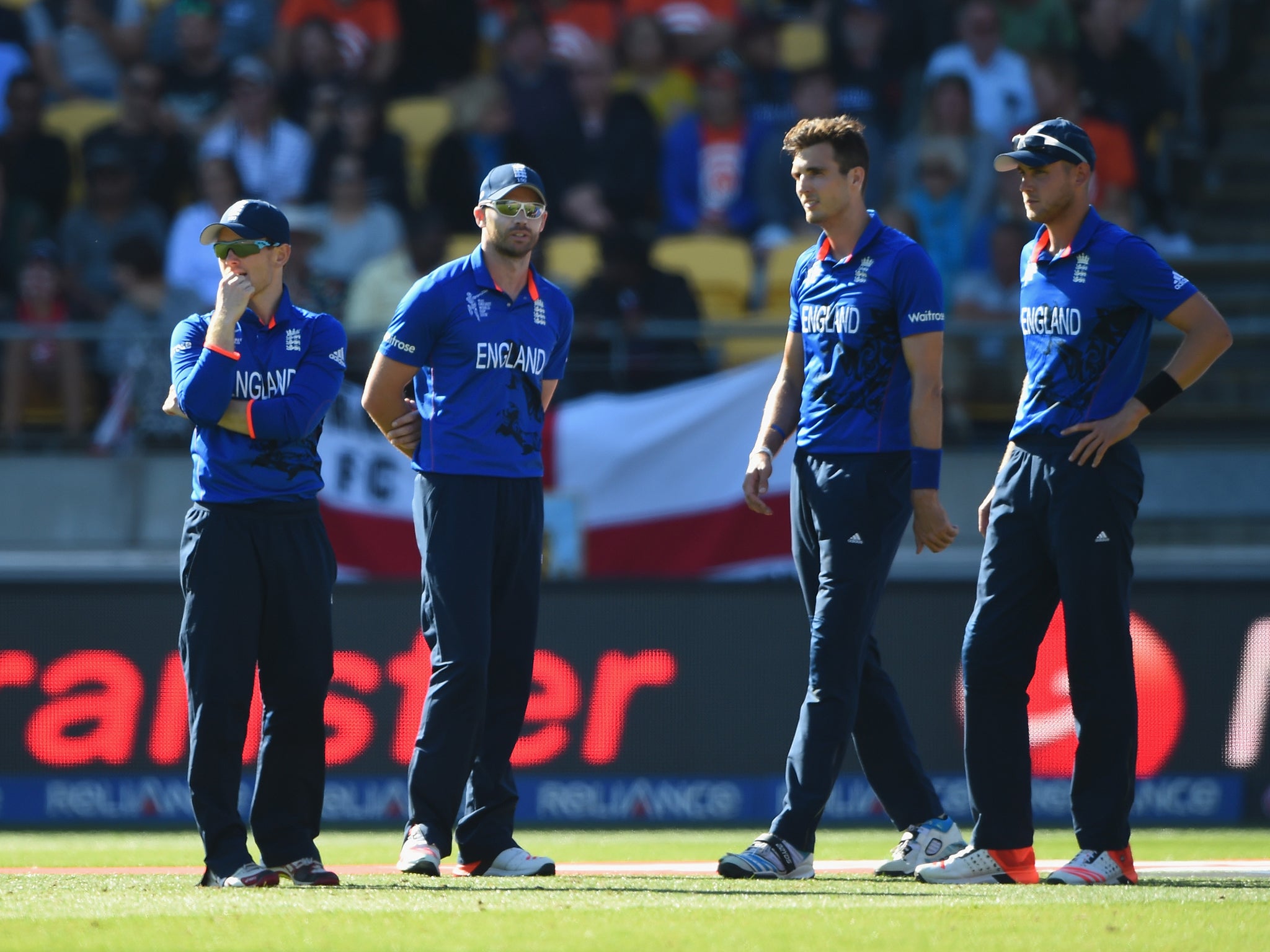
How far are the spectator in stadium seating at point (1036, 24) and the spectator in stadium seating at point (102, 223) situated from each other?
7.20m

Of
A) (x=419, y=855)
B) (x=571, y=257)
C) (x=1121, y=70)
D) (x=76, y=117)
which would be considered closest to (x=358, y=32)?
(x=76, y=117)

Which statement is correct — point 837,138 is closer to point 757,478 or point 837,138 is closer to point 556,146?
point 757,478

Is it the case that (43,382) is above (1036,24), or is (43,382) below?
below

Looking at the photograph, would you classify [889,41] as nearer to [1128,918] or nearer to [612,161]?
[612,161]

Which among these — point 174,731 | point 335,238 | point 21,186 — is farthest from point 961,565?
point 21,186

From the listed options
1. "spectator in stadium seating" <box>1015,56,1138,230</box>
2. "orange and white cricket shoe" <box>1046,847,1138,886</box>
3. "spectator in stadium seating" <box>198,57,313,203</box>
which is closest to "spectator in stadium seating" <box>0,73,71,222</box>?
"spectator in stadium seating" <box>198,57,313,203</box>

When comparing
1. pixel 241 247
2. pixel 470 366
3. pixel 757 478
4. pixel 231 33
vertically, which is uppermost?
pixel 231 33

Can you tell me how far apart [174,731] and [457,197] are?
590 centimetres

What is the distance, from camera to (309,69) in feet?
49.2

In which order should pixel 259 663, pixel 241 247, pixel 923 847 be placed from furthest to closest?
1. pixel 923 847
2. pixel 259 663
3. pixel 241 247

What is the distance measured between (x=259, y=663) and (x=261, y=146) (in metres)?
9.13

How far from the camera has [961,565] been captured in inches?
419

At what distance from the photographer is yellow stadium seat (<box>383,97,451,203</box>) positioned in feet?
49.4

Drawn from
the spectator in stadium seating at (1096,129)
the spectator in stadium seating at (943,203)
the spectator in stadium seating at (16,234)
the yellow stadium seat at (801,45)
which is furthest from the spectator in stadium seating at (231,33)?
the spectator in stadium seating at (1096,129)
